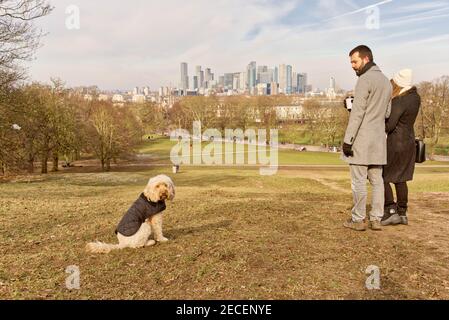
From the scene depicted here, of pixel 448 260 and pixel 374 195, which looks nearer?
pixel 448 260

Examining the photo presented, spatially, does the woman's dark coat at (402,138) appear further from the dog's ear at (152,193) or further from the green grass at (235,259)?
the dog's ear at (152,193)

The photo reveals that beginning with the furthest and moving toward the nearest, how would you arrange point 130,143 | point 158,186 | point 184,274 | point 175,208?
point 130,143, point 175,208, point 158,186, point 184,274

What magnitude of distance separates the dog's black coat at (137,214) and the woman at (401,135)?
4.67m

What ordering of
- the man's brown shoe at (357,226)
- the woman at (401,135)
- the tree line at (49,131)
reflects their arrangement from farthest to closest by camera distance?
1. the tree line at (49,131)
2. the woman at (401,135)
3. the man's brown shoe at (357,226)

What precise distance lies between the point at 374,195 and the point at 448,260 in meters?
1.74

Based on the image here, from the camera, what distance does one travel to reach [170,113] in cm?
12756

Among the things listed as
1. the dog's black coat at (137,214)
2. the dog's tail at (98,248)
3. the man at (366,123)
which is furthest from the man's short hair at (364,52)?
the dog's tail at (98,248)

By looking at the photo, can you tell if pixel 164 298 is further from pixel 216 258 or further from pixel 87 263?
pixel 87 263

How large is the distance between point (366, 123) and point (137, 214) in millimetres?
4507

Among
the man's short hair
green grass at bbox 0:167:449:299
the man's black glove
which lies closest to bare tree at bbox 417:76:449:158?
green grass at bbox 0:167:449:299

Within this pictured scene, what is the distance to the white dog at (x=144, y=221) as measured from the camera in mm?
5770

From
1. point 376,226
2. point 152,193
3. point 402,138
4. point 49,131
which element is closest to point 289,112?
point 49,131

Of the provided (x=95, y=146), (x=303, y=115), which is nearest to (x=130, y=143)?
(x=95, y=146)

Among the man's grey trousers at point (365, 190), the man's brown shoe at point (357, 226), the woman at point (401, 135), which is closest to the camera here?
the man's grey trousers at point (365, 190)
